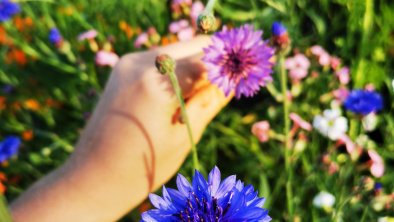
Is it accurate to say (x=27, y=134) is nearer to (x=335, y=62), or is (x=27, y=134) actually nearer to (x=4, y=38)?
(x=4, y=38)

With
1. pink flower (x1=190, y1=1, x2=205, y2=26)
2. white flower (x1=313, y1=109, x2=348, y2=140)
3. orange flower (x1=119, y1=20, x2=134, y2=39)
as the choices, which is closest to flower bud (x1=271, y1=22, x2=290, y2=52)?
white flower (x1=313, y1=109, x2=348, y2=140)

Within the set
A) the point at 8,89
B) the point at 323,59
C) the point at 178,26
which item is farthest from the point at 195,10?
the point at 8,89

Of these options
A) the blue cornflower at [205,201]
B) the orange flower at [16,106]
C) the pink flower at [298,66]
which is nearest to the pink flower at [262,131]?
the pink flower at [298,66]

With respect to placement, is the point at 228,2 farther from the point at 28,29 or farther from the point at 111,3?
the point at 28,29

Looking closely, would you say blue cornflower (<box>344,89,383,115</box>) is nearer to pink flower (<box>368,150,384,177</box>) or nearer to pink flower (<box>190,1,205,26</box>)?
pink flower (<box>368,150,384,177</box>)

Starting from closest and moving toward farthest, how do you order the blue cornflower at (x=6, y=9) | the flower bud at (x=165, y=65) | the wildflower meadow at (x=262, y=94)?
the flower bud at (x=165, y=65), the wildflower meadow at (x=262, y=94), the blue cornflower at (x=6, y=9)

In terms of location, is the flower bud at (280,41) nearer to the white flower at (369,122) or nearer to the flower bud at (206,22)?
the flower bud at (206,22)
